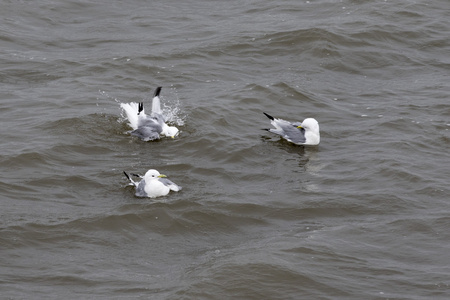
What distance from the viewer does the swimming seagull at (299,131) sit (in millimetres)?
13047

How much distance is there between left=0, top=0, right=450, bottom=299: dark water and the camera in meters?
9.19

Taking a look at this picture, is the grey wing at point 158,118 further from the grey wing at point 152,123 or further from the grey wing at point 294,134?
the grey wing at point 294,134

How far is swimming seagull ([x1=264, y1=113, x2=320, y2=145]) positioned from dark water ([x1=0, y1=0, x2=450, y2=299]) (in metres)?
0.21

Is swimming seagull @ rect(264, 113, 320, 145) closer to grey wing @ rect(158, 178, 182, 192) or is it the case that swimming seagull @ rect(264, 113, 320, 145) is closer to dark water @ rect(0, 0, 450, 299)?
dark water @ rect(0, 0, 450, 299)

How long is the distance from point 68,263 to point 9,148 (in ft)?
12.2

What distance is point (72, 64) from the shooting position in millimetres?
16328

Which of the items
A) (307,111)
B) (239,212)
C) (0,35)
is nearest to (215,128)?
(307,111)

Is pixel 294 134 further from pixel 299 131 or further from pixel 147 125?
pixel 147 125

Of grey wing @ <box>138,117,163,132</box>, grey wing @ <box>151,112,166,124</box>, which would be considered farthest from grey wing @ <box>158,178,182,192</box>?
grey wing @ <box>151,112,166,124</box>

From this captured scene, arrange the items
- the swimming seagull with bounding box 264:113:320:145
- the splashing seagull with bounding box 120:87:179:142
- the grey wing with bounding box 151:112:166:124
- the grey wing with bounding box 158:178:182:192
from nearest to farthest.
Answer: the grey wing with bounding box 158:178:182:192, the swimming seagull with bounding box 264:113:320:145, the splashing seagull with bounding box 120:87:179:142, the grey wing with bounding box 151:112:166:124

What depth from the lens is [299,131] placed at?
13156 millimetres

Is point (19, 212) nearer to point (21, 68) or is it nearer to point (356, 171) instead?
point (356, 171)

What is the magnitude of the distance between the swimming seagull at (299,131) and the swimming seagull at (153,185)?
2759mm

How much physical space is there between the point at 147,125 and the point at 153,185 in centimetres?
254
